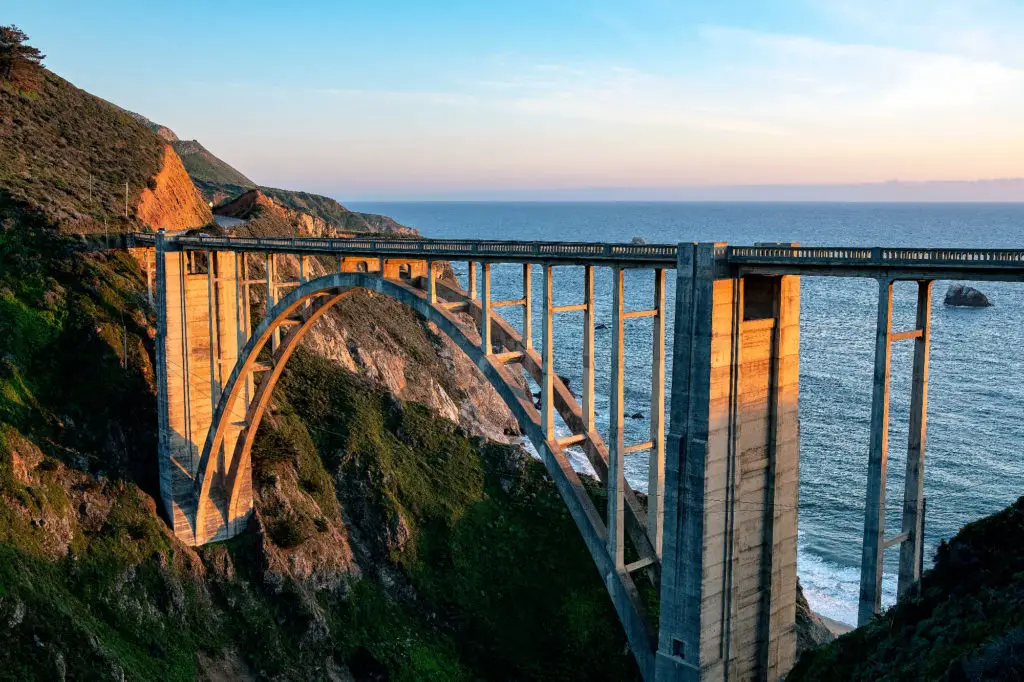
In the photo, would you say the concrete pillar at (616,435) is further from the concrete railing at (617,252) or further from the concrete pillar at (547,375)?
the concrete pillar at (547,375)

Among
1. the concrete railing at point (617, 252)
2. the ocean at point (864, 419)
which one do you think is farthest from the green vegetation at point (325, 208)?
the concrete railing at point (617, 252)

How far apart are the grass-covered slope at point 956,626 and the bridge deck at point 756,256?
6.22m

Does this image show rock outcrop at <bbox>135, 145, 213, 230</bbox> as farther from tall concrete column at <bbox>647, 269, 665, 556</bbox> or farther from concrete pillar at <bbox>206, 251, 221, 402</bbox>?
tall concrete column at <bbox>647, 269, 665, 556</bbox>

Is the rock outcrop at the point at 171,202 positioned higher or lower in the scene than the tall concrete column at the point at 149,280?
higher

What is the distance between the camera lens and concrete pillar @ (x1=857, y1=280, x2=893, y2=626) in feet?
60.6

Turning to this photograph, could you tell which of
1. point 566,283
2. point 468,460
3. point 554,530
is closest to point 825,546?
point 554,530

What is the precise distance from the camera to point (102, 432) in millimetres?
38406

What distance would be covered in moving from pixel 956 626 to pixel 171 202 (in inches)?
2054

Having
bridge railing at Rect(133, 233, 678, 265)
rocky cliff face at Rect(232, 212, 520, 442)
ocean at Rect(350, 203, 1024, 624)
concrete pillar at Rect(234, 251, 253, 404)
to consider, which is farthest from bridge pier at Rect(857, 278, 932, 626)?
rocky cliff face at Rect(232, 212, 520, 442)

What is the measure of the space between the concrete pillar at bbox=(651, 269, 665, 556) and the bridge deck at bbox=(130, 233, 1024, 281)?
100cm

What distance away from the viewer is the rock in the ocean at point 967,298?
102750 mm

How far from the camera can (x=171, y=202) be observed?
190 ft

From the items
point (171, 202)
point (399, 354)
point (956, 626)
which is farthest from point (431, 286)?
point (171, 202)

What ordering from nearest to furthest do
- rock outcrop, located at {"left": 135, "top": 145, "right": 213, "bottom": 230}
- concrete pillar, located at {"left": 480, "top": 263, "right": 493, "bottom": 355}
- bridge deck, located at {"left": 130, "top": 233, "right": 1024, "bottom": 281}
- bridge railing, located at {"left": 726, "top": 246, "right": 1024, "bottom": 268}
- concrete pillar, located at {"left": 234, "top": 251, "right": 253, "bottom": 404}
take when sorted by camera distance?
bridge railing, located at {"left": 726, "top": 246, "right": 1024, "bottom": 268}, bridge deck, located at {"left": 130, "top": 233, "right": 1024, "bottom": 281}, concrete pillar, located at {"left": 480, "top": 263, "right": 493, "bottom": 355}, concrete pillar, located at {"left": 234, "top": 251, "right": 253, "bottom": 404}, rock outcrop, located at {"left": 135, "top": 145, "right": 213, "bottom": 230}
